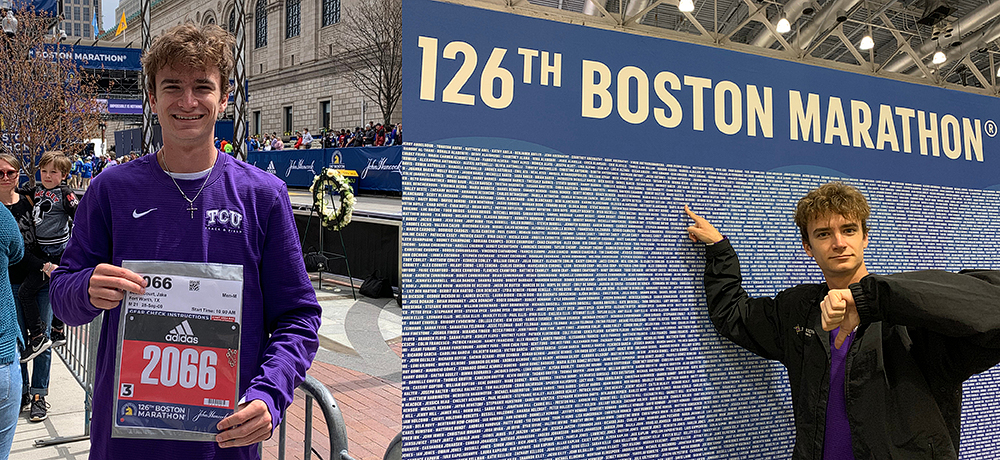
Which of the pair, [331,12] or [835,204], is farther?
[331,12]

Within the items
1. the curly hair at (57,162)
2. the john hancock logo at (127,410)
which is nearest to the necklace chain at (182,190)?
the john hancock logo at (127,410)

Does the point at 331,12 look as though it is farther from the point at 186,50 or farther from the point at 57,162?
the point at 186,50

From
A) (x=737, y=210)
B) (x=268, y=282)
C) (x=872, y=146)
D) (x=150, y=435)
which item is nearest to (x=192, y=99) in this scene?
(x=268, y=282)

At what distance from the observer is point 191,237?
152 centimetres

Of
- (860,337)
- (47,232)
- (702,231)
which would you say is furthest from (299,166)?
(860,337)

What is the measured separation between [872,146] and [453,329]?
1.98 metres

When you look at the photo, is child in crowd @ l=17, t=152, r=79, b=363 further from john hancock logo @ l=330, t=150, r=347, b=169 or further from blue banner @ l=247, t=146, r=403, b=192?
john hancock logo @ l=330, t=150, r=347, b=169

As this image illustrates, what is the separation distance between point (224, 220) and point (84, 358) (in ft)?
12.0

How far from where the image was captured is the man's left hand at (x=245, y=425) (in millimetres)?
1409

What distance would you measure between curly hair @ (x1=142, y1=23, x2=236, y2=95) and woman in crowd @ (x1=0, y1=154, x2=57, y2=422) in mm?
3462

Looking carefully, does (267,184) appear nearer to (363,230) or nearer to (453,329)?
(453,329)

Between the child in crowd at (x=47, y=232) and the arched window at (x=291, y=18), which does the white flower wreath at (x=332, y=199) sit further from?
the arched window at (x=291, y=18)

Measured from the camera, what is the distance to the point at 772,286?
239 centimetres

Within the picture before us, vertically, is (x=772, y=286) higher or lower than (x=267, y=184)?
lower
